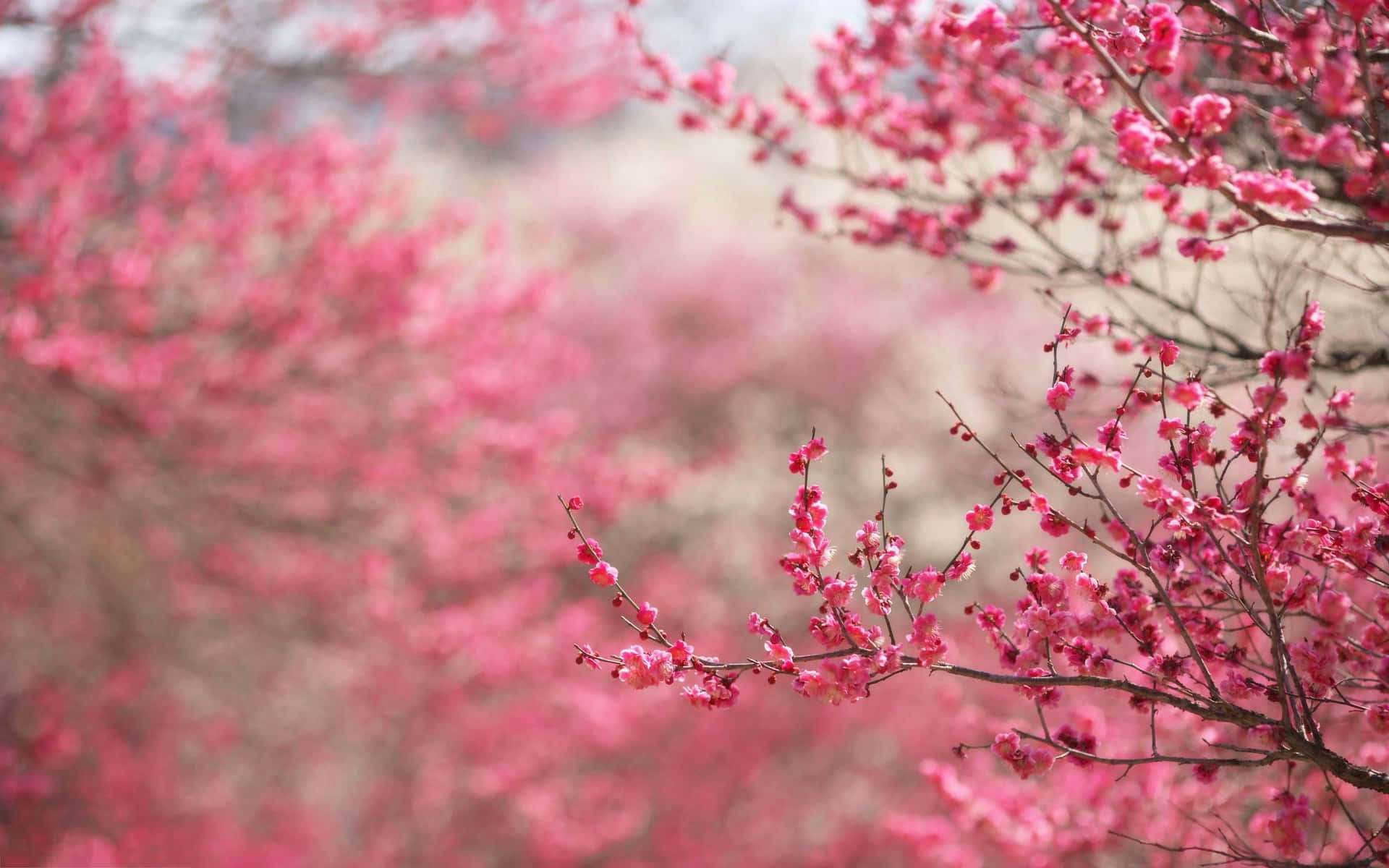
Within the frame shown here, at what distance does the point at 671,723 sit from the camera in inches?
320

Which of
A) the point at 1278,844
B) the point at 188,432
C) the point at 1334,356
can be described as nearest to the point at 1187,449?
the point at 1278,844

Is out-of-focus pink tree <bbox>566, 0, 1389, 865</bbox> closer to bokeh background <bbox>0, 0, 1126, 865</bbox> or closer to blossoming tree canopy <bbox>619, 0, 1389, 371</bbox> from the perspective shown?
blossoming tree canopy <bbox>619, 0, 1389, 371</bbox>

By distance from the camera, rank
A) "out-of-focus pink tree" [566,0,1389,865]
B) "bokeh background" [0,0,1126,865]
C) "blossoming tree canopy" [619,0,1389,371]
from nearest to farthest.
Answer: "out-of-focus pink tree" [566,0,1389,865] < "blossoming tree canopy" [619,0,1389,371] < "bokeh background" [0,0,1126,865]

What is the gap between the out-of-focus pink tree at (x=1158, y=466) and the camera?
1841 millimetres

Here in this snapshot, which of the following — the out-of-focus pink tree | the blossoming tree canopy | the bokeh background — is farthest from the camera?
the bokeh background

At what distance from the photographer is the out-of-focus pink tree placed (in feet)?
6.04

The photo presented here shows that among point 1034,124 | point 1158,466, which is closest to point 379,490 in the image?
point 1034,124

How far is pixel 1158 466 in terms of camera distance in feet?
10.5


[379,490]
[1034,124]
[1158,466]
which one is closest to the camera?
[1158,466]

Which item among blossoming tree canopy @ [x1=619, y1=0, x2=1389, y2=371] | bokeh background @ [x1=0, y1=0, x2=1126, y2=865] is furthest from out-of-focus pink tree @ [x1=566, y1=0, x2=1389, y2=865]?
bokeh background @ [x1=0, y1=0, x2=1126, y2=865]

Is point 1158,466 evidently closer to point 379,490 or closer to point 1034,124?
point 1034,124

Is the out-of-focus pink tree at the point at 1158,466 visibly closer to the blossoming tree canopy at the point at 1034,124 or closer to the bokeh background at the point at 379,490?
the blossoming tree canopy at the point at 1034,124

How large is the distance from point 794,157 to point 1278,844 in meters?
2.59

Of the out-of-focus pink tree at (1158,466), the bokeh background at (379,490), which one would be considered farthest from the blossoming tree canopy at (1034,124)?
the bokeh background at (379,490)
